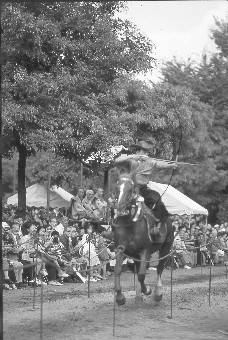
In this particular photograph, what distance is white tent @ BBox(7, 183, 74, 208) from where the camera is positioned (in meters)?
41.3

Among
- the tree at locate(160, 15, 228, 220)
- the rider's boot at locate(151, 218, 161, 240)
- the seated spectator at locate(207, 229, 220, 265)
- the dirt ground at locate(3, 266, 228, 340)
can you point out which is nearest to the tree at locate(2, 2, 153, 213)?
the seated spectator at locate(207, 229, 220, 265)

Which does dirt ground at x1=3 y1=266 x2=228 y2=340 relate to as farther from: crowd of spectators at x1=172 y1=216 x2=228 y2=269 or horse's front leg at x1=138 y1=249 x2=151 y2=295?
crowd of spectators at x1=172 y1=216 x2=228 y2=269

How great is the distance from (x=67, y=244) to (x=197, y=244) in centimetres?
795

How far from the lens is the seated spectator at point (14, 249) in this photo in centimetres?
2016

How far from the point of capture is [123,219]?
55.8 ft

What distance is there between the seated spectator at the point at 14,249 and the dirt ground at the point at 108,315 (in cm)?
34

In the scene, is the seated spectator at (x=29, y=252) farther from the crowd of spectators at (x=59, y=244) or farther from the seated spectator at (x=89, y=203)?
the seated spectator at (x=89, y=203)

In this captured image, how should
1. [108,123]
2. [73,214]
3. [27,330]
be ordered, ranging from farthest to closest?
[108,123] → [73,214] → [27,330]

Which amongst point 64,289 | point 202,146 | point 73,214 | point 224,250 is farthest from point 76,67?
point 202,146

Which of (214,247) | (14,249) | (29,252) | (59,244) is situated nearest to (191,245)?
(214,247)

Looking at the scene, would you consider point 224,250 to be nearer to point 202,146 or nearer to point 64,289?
point 64,289

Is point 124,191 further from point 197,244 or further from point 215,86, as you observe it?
point 215,86

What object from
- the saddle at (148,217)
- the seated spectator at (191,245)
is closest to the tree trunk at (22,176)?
the seated spectator at (191,245)

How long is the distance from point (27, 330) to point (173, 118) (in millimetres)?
25322
